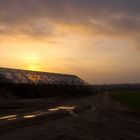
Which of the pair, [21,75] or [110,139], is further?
[21,75]

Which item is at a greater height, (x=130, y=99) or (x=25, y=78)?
(x=25, y=78)

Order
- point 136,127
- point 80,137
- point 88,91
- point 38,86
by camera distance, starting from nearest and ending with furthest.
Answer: point 80,137 < point 136,127 < point 38,86 < point 88,91

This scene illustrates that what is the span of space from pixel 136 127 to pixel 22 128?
28.4ft

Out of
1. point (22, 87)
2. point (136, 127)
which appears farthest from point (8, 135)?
point (22, 87)

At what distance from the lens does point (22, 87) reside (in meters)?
56.0

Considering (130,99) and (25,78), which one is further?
(25,78)

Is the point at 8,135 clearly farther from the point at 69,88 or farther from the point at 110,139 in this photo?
the point at 69,88

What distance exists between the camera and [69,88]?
7488cm

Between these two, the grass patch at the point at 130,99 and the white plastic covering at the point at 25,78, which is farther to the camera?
the white plastic covering at the point at 25,78

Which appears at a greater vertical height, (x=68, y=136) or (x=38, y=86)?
(x=38, y=86)

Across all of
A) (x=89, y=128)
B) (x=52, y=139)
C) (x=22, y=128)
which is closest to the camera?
(x=52, y=139)

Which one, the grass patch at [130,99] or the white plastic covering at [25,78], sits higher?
the white plastic covering at [25,78]

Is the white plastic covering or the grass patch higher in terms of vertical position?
the white plastic covering

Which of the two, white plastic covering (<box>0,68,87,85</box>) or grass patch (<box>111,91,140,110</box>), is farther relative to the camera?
white plastic covering (<box>0,68,87,85</box>)
